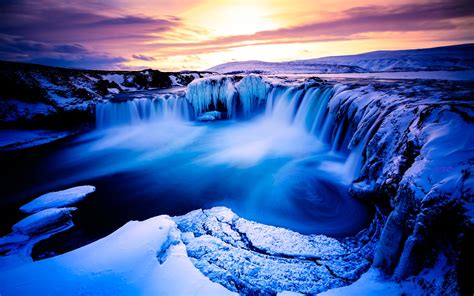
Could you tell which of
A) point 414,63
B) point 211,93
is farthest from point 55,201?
point 414,63

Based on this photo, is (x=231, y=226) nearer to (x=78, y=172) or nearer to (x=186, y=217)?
(x=186, y=217)

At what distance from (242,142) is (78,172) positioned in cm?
→ 741

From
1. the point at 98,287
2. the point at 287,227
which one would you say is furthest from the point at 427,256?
the point at 98,287

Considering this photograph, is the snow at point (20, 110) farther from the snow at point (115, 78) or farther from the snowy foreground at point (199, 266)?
the snowy foreground at point (199, 266)

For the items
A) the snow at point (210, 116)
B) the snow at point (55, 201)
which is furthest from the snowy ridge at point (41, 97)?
the snow at point (55, 201)

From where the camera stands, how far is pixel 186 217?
4781mm

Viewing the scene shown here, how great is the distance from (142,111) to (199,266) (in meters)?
15.1

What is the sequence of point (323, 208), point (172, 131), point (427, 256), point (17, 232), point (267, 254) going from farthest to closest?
point (172, 131), point (323, 208), point (17, 232), point (267, 254), point (427, 256)

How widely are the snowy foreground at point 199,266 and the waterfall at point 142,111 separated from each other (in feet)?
42.9

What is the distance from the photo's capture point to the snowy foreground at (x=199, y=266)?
2.79m

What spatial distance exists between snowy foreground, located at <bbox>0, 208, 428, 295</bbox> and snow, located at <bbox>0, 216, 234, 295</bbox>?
1 centimetres

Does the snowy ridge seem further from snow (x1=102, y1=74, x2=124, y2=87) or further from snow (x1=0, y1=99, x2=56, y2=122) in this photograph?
snow (x1=102, y1=74, x2=124, y2=87)

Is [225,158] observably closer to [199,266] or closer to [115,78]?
[199,266]

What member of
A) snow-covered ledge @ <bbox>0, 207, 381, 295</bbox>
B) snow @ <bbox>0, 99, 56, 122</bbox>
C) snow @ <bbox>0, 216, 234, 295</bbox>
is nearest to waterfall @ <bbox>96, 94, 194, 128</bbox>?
snow @ <bbox>0, 99, 56, 122</bbox>
